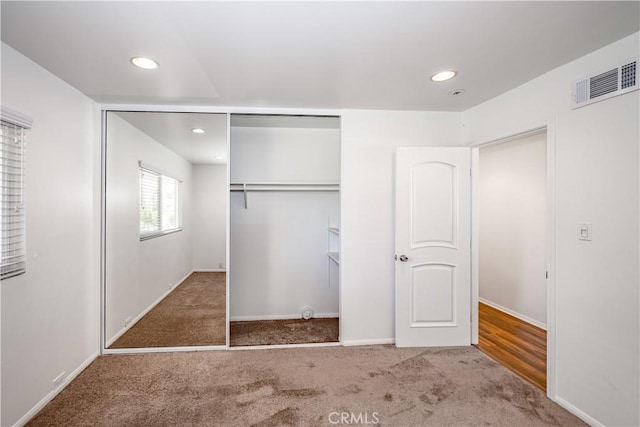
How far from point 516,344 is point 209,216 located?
3.37 m

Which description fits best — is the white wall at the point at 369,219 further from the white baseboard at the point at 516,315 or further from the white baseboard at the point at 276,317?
the white baseboard at the point at 516,315

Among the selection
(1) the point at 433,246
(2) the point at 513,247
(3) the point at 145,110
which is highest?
(3) the point at 145,110

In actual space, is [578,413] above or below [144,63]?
below

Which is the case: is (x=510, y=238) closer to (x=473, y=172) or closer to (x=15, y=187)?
(x=473, y=172)

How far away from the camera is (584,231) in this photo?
196 centimetres

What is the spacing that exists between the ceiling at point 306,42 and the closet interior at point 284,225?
47.0 inches

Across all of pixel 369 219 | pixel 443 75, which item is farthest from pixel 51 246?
pixel 443 75

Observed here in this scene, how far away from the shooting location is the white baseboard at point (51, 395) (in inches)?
76.0

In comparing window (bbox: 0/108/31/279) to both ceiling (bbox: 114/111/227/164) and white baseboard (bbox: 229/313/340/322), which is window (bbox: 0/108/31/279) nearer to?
ceiling (bbox: 114/111/227/164)

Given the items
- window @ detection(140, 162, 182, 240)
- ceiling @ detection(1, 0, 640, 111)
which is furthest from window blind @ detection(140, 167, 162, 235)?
ceiling @ detection(1, 0, 640, 111)

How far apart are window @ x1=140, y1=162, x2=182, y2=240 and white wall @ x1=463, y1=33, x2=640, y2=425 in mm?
3435

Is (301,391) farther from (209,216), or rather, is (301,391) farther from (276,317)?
(209,216)

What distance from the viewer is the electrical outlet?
2209 mm

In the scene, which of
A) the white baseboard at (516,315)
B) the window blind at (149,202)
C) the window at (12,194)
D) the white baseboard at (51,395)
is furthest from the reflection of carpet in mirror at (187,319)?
the white baseboard at (516,315)
